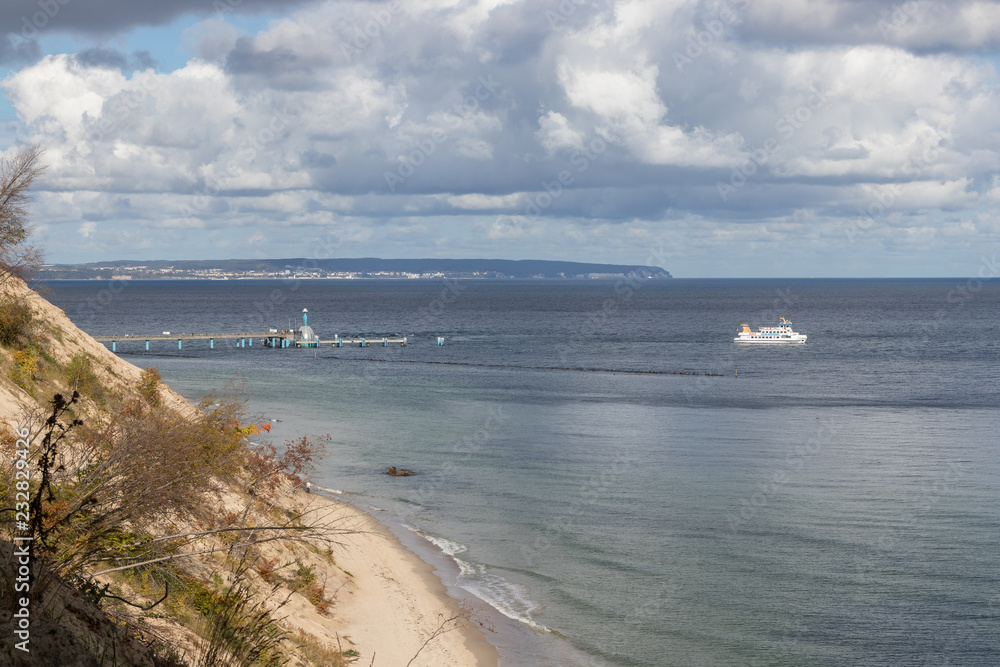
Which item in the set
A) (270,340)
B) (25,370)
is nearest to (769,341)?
(270,340)

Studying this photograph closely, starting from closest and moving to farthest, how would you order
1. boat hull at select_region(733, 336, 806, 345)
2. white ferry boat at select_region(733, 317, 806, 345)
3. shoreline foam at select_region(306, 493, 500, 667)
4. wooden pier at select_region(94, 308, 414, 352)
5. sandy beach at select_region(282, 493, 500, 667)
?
sandy beach at select_region(282, 493, 500, 667), shoreline foam at select_region(306, 493, 500, 667), wooden pier at select_region(94, 308, 414, 352), boat hull at select_region(733, 336, 806, 345), white ferry boat at select_region(733, 317, 806, 345)

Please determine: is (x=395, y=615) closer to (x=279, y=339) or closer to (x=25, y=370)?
(x=25, y=370)

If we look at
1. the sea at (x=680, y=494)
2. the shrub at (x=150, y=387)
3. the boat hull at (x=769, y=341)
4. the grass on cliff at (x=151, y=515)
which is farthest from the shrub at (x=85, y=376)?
the boat hull at (x=769, y=341)

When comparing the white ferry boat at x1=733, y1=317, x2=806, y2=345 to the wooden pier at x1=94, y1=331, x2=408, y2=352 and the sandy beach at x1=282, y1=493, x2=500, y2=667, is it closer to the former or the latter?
the wooden pier at x1=94, y1=331, x2=408, y2=352

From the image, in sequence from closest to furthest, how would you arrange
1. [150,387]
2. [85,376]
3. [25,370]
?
[25,370]
[85,376]
[150,387]

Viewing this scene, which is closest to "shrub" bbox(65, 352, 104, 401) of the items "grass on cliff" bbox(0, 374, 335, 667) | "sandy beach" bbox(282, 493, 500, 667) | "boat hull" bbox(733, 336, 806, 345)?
"grass on cliff" bbox(0, 374, 335, 667)

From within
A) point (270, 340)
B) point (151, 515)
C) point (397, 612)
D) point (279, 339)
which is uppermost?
point (151, 515)

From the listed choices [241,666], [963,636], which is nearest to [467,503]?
[963,636]
